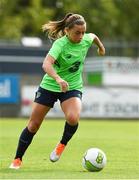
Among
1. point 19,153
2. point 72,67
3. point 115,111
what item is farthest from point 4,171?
point 115,111

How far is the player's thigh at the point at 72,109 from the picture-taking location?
10.6 m

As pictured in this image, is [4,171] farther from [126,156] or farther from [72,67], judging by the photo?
[126,156]

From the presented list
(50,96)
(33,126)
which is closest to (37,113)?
(33,126)

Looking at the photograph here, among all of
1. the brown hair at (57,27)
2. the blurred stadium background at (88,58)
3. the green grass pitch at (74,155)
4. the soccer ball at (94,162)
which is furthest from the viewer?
the blurred stadium background at (88,58)

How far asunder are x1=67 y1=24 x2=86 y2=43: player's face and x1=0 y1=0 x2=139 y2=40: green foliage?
35.9m

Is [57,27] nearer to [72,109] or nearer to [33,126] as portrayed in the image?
[72,109]

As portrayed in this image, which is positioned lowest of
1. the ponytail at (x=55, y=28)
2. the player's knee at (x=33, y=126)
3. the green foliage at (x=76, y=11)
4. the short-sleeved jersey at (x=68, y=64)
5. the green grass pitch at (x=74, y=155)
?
the green foliage at (x=76, y=11)

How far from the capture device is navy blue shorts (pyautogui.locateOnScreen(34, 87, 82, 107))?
10773mm

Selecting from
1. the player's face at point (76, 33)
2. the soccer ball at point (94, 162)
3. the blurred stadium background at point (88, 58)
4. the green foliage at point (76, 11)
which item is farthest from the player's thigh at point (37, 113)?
the green foliage at point (76, 11)

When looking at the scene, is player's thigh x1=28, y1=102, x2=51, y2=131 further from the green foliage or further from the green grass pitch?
the green foliage

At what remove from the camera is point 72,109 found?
10625 mm

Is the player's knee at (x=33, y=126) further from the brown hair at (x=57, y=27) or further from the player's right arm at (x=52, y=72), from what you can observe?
the brown hair at (x=57, y=27)

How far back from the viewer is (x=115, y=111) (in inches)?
1214

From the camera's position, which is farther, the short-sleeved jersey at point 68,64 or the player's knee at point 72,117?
the short-sleeved jersey at point 68,64
